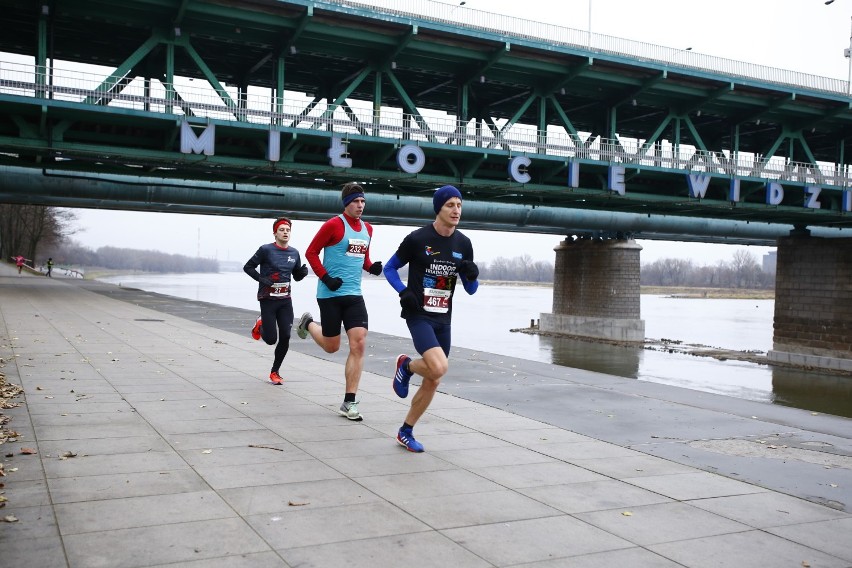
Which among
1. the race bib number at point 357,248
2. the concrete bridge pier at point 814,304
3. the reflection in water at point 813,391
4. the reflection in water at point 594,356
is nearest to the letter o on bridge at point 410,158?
the reflection in water at point 594,356

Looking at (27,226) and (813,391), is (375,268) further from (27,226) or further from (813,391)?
(27,226)

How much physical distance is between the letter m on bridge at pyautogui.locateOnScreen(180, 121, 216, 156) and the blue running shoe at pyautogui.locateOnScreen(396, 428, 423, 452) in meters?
26.6

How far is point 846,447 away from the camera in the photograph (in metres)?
6.93

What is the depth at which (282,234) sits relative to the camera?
979 centimetres

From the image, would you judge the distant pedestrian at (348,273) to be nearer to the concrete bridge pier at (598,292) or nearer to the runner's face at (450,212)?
the runner's face at (450,212)

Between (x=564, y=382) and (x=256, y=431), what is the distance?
5416 mm

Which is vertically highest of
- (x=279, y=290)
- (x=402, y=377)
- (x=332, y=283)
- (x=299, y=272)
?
(x=299, y=272)

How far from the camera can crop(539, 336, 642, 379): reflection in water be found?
33.9 metres

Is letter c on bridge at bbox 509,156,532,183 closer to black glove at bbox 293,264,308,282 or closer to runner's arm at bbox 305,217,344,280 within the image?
black glove at bbox 293,264,308,282

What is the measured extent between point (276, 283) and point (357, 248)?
2.54 metres

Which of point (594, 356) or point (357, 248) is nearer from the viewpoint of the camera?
point (357, 248)

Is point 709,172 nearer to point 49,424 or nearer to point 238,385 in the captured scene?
point 238,385

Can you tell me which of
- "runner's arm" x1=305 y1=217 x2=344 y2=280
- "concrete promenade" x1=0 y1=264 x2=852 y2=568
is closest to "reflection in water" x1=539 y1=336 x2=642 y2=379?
"concrete promenade" x1=0 y1=264 x2=852 y2=568

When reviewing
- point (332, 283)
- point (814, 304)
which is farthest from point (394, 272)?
point (814, 304)
